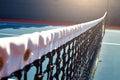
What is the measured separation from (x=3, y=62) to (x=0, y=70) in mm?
28

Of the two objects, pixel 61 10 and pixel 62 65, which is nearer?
pixel 62 65

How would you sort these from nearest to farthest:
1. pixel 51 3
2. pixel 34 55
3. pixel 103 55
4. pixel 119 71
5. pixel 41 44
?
pixel 34 55, pixel 41 44, pixel 119 71, pixel 103 55, pixel 51 3

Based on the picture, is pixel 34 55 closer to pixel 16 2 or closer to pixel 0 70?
pixel 0 70

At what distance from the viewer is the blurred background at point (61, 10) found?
1739cm

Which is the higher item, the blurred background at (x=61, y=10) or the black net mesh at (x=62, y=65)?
the black net mesh at (x=62, y=65)

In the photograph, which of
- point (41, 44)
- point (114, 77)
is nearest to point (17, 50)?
point (41, 44)

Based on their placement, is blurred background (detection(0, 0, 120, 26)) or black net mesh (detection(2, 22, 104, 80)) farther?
blurred background (detection(0, 0, 120, 26))

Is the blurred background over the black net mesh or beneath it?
beneath

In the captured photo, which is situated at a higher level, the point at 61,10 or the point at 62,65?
the point at 62,65

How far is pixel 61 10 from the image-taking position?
17859 millimetres

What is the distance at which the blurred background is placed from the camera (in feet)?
57.1

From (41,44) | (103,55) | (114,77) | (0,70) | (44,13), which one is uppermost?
(0,70)

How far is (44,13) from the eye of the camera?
18219 millimetres

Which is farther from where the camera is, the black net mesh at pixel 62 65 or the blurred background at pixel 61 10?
the blurred background at pixel 61 10
